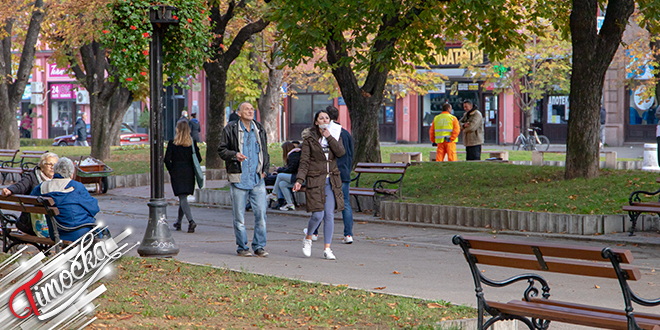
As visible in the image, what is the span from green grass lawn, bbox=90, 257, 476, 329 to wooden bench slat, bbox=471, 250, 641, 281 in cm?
75

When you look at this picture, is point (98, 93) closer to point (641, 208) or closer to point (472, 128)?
point (472, 128)

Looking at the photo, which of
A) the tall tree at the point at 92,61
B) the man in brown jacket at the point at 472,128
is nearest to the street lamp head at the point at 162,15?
the man in brown jacket at the point at 472,128

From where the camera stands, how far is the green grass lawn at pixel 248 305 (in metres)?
5.69

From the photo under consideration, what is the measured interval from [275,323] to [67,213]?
131 inches

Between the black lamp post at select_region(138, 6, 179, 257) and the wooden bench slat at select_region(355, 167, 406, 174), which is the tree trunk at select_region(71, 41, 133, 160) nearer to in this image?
the wooden bench slat at select_region(355, 167, 406, 174)

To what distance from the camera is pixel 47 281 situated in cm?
559

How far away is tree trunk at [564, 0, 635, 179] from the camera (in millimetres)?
13625

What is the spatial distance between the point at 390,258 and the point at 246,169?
2.03 m

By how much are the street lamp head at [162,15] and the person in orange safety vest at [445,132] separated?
37.0 feet

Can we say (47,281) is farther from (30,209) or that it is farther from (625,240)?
(625,240)

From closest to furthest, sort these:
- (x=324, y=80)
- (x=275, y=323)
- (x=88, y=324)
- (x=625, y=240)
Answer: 1. (x=88, y=324)
2. (x=275, y=323)
3. (x=625, y=240)
4. (x=324, y=80)

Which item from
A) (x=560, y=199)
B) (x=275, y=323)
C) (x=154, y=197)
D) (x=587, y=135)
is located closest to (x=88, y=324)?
(x=275, y=323)

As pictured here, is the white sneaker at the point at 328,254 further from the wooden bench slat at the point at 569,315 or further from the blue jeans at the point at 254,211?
the wooden bench slat at the point at 569,315

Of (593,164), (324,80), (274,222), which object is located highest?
(324,80)
